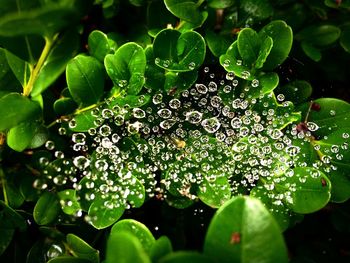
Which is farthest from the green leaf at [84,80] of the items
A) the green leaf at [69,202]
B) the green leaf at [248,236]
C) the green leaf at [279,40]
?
the green leaf at [248,236]

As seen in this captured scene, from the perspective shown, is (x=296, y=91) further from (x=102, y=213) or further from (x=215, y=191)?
(x=102, y=213)

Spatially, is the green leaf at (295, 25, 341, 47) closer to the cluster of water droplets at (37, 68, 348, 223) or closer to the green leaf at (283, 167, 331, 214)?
the cluster of water droplets at (37, 68, 348, 223)

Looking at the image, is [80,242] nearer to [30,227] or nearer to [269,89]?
[30,227]

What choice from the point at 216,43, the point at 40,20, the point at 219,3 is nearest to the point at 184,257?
the point at 40,20

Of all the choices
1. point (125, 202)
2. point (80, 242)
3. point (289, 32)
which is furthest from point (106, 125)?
point (289, 32)

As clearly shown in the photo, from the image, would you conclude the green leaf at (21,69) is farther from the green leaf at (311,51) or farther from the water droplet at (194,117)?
the green leaf at (311,51)

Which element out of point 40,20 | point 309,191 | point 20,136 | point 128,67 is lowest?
point 309,191

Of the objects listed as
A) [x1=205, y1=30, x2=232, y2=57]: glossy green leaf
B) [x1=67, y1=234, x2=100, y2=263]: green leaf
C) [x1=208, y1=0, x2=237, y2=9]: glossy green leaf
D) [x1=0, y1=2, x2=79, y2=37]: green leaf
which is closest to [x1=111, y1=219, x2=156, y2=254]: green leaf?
[x1=67, y1=234, x2=100, y2=263]: green leaf
